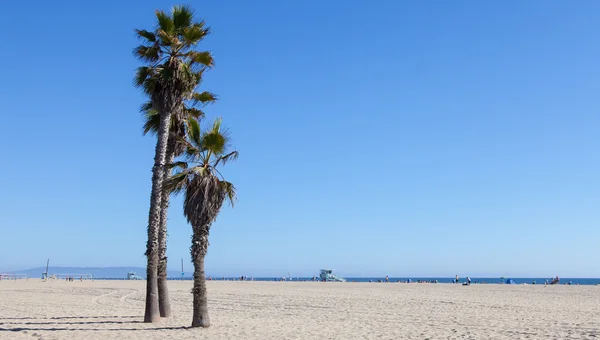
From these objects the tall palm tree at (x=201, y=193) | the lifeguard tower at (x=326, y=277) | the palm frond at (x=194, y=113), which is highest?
the palm frond at (x=194, y=113)

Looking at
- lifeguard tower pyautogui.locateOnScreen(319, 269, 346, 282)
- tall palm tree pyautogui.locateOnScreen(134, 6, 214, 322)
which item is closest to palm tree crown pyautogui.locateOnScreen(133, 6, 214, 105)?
tall palm tree pyautogui.locateOnScreen(134, 6, 214, 322)

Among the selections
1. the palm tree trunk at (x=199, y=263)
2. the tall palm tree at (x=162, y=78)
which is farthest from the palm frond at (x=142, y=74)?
the palm tree trunk at (x=199, y=263)

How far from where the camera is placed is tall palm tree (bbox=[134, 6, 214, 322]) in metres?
16.2

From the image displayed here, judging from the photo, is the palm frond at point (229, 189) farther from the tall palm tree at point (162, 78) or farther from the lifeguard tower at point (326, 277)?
the lifeguard tower at point (326, 277)

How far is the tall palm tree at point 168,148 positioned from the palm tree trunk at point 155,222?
A: 0.50 metres

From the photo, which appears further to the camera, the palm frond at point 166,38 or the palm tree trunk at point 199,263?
the palm frond at point 166,38

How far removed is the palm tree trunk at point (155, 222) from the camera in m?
16.2

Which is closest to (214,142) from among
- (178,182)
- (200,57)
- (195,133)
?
(195,133)

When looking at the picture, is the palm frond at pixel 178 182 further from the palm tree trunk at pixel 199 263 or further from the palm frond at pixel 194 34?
the palm frond at pixel 194 34

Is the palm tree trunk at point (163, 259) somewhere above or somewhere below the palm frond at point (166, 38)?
below

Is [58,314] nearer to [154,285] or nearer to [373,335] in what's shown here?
[154,285]

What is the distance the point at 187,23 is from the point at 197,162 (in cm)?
466

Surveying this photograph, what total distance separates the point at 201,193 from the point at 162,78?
13.6 ft

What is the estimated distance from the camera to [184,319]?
17891 millimetres
